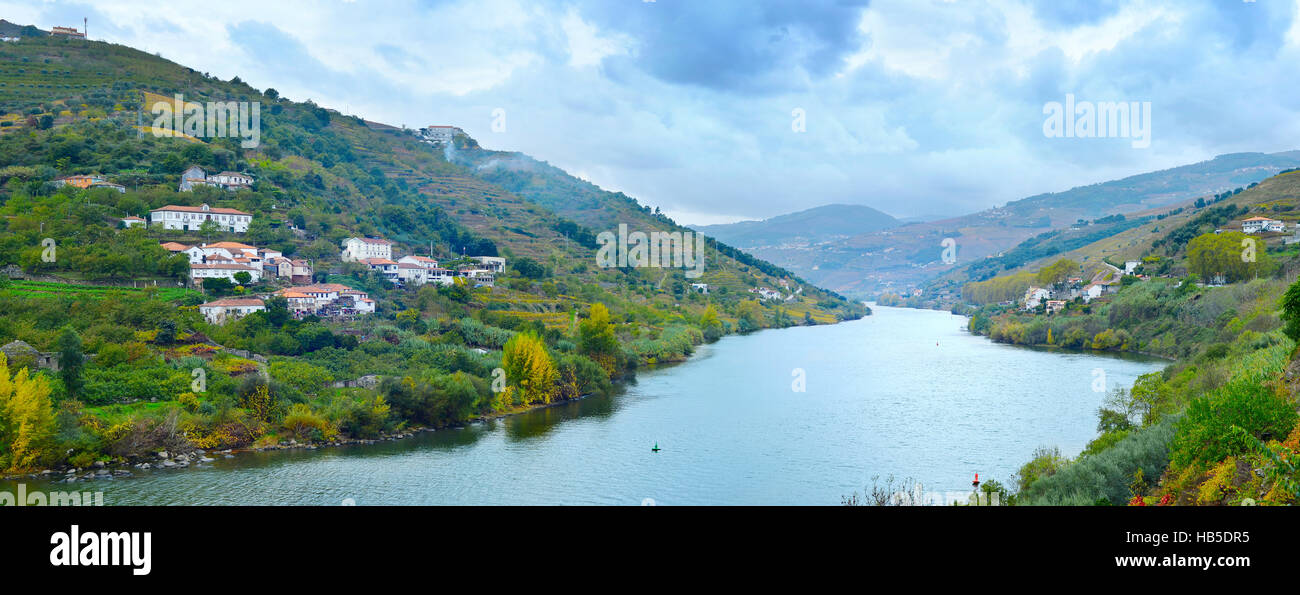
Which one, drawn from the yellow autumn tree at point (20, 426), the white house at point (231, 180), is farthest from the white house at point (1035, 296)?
the yellow autumn tree at point (20, 426)

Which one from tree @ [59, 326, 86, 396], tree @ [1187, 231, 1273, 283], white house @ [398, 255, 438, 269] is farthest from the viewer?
white house @ [398, 255, 438, 269]

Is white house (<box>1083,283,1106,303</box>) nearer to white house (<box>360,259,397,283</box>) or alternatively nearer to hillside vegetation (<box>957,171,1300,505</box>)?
hillside vegetation (<box>957,171,1300,505</box>)

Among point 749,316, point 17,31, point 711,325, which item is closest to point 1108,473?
point 711,325

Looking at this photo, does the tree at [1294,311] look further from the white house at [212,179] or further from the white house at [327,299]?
the white house at [212,179]

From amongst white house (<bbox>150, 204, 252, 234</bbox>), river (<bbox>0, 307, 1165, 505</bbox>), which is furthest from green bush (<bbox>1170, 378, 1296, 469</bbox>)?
white house (<bbox>150, 204, 252, 234</bbox>)
